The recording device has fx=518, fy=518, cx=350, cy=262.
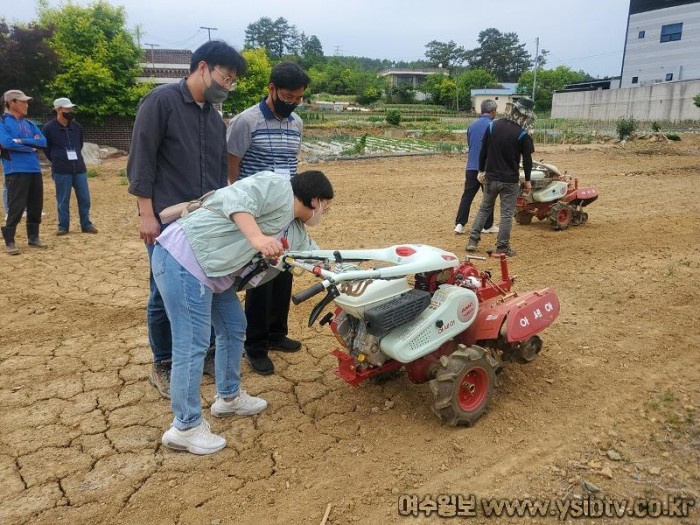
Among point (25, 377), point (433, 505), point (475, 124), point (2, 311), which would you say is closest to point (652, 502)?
point (433, 505)

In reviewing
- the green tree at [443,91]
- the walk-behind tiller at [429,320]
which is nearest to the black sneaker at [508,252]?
the walk-behind tiller at [429,320]

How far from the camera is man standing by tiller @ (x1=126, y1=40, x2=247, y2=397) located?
2.84 m

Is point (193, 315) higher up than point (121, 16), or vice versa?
point (121, 16)

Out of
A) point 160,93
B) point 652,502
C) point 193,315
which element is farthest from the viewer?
point 160,93

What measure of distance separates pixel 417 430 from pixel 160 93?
7.84ft

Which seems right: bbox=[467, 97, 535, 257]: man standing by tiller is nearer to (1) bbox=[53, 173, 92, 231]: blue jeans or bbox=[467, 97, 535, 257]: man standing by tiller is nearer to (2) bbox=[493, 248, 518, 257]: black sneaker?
(2) bbox=[493, 248, 518, 257]: black sneaker

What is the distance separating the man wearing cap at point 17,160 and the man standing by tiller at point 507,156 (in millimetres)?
5693

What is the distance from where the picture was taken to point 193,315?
2562mm

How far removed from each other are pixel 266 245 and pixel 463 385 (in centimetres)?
148

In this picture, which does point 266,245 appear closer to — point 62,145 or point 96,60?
point 62,145

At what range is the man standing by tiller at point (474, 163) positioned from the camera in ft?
23.7

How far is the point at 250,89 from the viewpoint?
30.3 meters

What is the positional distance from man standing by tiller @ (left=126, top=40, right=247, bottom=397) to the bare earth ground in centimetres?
92

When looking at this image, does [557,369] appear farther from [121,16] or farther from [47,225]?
[121,16]
